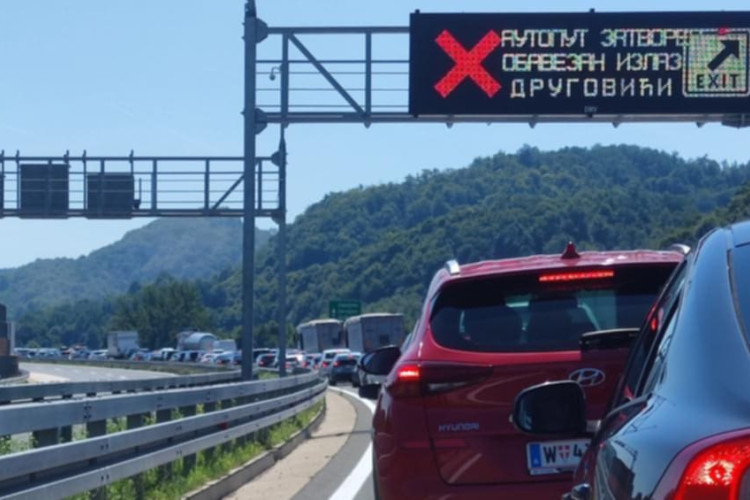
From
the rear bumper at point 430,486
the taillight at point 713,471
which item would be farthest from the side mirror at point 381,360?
the taillight at point 713,471

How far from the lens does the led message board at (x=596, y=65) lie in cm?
2625

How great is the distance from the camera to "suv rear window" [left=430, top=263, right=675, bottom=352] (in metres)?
7.33

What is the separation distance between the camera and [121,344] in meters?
123

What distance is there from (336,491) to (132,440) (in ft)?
14.0

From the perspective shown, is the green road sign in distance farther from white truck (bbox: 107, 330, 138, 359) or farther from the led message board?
the led message board

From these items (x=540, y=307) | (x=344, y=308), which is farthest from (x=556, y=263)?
(x=344, y=308)

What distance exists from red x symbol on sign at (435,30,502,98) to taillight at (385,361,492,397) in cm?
1937

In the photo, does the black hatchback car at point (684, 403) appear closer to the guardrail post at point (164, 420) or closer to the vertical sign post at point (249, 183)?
the guardrail post at point (164, 420)

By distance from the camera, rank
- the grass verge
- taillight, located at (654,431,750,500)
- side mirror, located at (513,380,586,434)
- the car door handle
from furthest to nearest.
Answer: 1. the grass verge
2. side mirror, located at (513,380,586,434)
3. the car door handle
4. taillight, located at (654,431,750,500)

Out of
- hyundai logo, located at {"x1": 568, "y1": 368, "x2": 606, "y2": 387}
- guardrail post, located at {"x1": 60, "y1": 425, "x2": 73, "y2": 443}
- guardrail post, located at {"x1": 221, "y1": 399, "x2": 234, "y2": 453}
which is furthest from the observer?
guardrail post, located at {"x1": 221, "y1": 399, "x2": 234, "y2": 453}

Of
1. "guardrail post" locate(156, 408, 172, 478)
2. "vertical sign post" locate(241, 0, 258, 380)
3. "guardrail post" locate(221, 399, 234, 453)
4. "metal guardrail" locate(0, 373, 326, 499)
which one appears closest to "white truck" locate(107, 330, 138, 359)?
"vertical sign post" locate(241, 0, 258, 380)

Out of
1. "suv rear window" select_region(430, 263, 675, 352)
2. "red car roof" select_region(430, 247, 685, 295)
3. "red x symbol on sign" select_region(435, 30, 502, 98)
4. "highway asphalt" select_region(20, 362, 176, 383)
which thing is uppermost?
"red x symbol on sign" select_region(435, 30, 502, 98)

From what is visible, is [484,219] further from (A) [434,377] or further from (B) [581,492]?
(B) [581,492]

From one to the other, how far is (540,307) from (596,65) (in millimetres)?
19498
